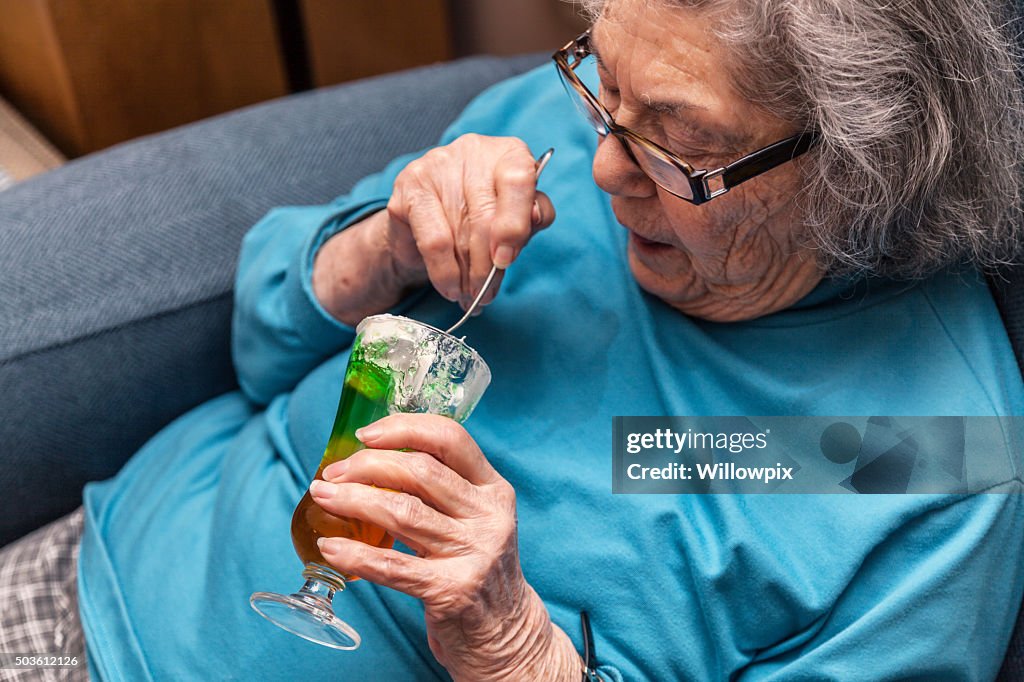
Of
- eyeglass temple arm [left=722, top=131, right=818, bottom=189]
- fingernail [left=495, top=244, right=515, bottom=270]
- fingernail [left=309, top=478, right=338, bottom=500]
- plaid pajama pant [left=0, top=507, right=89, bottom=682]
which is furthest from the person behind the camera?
plaid pajama pant [left=0, top=507, right=89, bottom=682]

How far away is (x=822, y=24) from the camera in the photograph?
0.90 metres

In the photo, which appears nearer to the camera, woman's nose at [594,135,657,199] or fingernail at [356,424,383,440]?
fingernail at [356,424,383,440]

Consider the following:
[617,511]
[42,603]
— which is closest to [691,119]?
[617,511]

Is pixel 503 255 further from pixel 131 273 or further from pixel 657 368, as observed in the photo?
pixel 131 273

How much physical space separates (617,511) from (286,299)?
52 cm

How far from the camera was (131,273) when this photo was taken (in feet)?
4.57

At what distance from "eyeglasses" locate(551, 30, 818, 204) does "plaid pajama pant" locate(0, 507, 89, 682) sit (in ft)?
2.95

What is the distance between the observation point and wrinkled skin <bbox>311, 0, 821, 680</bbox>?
869 mm

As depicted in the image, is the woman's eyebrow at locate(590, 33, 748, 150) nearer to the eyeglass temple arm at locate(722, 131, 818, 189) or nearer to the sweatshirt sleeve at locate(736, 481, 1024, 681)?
the eyeglass temple arm at locate(722, 131, 818, 189)

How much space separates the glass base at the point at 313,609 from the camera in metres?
0.90

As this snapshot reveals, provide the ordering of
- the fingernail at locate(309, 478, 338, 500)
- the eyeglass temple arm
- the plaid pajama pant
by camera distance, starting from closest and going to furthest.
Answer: the fingernail at locate(309, 478, 338, 500) < the eyeglass temple arm < the plaid pajama pant

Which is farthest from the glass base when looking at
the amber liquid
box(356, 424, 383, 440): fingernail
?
box(356, 424, 383, 440): fingernail
